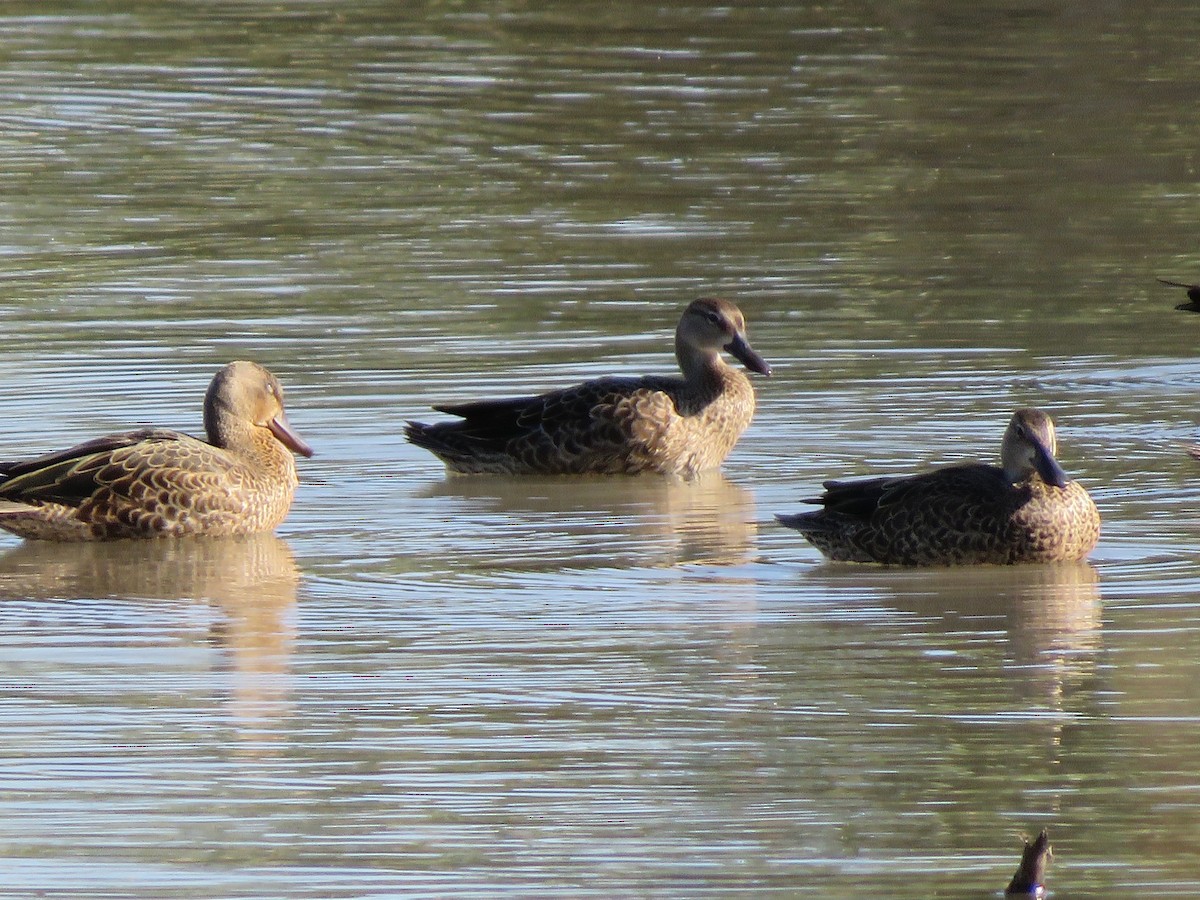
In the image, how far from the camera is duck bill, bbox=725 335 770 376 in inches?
472

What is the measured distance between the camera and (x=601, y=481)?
1173cm

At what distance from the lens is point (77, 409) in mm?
12375

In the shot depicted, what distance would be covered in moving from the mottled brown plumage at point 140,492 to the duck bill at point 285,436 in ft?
1.44

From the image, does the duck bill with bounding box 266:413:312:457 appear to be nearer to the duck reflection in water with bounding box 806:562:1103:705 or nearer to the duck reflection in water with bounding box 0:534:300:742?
the duck reflection in water with bounding box 0:534:300:742

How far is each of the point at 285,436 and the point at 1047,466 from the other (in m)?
3.38

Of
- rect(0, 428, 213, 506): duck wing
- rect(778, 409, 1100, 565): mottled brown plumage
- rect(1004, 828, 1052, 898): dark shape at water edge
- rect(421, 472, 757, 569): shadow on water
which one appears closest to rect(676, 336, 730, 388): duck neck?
rect(421, 472, 757, 569): shadow on water

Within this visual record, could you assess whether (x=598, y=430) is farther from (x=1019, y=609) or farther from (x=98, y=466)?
(x=1019, y=609)

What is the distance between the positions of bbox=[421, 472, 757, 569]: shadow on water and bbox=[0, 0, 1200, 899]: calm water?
0.04 metres

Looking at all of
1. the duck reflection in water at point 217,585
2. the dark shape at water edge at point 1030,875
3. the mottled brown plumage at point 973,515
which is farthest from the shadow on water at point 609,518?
the dark shape at water edge at point 1030,875

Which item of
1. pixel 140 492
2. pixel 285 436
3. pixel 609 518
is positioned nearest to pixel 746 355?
pixel 609 518

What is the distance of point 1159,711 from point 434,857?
2.29 meters

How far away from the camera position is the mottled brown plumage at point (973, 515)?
9.26m

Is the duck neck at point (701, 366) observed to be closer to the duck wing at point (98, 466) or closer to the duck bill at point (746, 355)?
the duck bill at point (746, 355)

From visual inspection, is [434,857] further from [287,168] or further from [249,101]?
[249,101]
